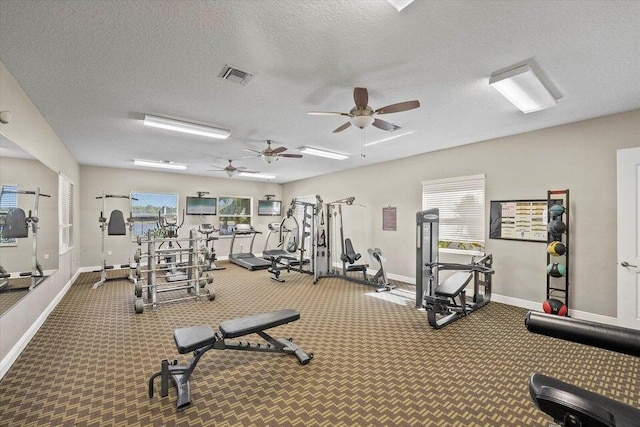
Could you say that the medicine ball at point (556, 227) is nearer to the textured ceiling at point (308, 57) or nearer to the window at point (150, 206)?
the textured ceiling at point (308, 57)

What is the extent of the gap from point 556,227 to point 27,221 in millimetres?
6347

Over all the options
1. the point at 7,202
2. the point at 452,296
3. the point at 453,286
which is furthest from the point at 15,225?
the point at 453,286

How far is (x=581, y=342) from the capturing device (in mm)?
1108

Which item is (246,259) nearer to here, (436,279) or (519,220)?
(436,279)

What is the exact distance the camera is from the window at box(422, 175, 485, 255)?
5.16m

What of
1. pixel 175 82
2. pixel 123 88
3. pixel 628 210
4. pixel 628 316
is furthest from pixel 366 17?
pixel 628 316

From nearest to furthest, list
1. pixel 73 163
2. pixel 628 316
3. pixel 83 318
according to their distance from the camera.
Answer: pixel 628 316 → pixel 83 318 → pixel 73 163

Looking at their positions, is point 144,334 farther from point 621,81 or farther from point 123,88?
point 621,81

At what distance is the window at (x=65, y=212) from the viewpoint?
4.65 metres

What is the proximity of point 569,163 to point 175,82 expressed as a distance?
5.24 meters

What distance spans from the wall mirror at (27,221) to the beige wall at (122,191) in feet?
11.0

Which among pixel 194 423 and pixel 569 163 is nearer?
pixel 194 423

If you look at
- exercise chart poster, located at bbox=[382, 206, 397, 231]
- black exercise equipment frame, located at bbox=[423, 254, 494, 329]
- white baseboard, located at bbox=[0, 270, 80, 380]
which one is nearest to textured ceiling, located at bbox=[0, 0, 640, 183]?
black exercise equipment frame, located at bbox=[423, 254, 494, 329]

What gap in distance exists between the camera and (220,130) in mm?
4340
